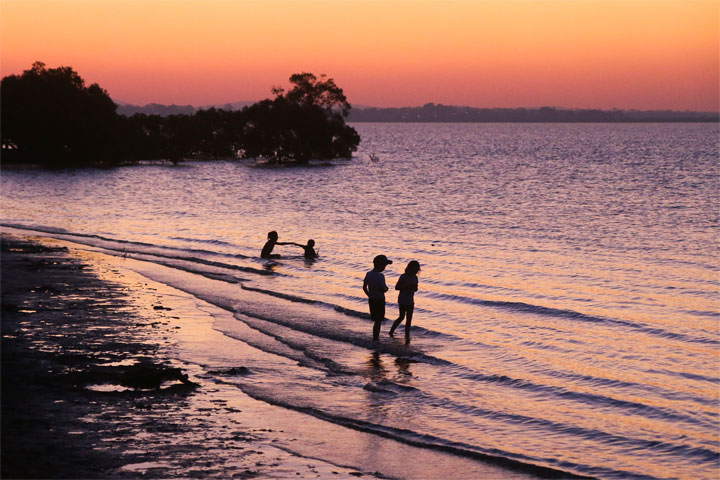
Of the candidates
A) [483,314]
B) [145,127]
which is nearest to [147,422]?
[483,314]

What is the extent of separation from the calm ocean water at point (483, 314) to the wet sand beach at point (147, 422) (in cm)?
73

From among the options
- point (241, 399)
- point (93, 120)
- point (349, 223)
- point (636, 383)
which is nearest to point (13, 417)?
point (241, 399)

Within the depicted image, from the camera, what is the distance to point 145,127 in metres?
132

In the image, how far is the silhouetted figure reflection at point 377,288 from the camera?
16125mm

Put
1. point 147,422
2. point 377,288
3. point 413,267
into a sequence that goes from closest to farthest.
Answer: point 147,422
point 413,267
point 377,288

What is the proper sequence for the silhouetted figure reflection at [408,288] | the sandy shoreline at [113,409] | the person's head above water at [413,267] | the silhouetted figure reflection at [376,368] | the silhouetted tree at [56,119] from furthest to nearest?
1. the silhouetted tree at [56,119]
2. the silhouetted figure reflection at [408,288]
3. the person's head above water at [413,267]
4. the silhouetted figure reflection at [376,368]
5. the sandy shoreline at [113,409]

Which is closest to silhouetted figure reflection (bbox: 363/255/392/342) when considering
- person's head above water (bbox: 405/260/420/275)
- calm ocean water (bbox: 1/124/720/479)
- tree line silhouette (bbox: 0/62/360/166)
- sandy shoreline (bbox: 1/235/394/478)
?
person's head above water (bbox: 405/260/420/275)

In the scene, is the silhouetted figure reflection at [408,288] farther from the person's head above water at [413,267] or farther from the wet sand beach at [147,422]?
the wet sand beach at [147,422]

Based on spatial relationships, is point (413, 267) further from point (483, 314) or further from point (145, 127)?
point (145, 127)

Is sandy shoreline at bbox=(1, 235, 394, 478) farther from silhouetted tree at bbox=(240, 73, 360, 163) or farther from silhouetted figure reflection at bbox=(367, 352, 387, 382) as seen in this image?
silhouetted tree at bbox=(240, 73, 360, 163)

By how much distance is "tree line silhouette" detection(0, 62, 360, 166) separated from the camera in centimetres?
10881

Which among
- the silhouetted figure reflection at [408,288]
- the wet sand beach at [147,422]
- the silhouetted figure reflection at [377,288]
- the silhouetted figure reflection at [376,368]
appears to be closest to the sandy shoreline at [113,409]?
A: the wet sand beach at [147,422]

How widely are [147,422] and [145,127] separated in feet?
418

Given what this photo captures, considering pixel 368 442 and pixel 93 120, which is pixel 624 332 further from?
pixel 93 120
